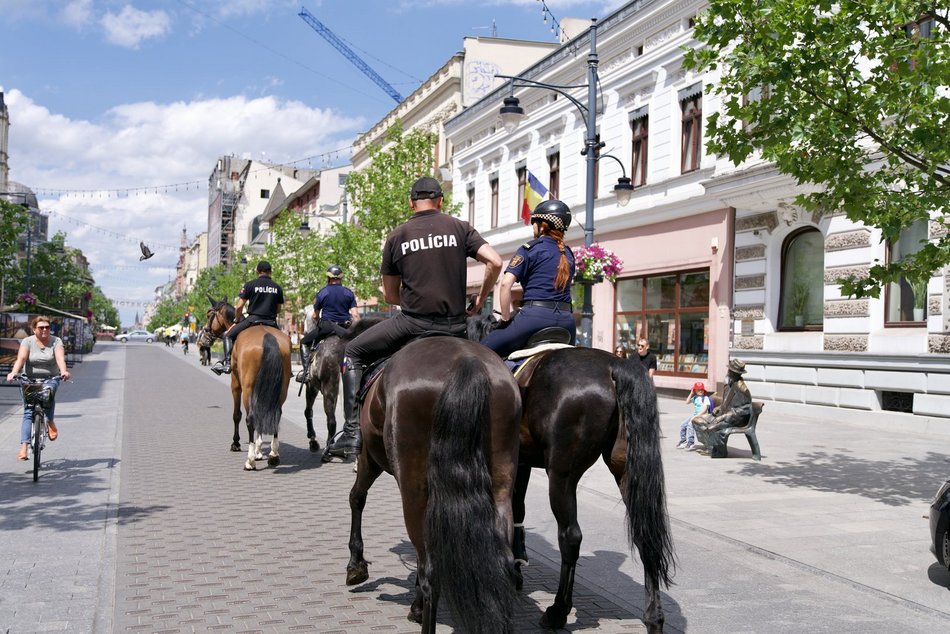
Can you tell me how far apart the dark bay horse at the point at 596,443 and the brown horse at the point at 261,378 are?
5845 mm

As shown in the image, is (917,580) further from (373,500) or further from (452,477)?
(373,500)

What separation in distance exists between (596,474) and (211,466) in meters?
4.88

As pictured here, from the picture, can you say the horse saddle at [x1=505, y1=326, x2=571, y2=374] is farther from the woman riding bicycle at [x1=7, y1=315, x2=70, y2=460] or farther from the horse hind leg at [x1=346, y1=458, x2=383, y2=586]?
the woman riding bicycle at [x1=7, y1=315, x2=70, y2=460]

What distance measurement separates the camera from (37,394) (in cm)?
1012

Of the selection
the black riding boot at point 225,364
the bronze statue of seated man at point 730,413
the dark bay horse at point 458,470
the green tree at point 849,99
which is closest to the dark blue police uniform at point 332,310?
the black riding boot at point 225,364

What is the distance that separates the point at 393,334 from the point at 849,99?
6286mm

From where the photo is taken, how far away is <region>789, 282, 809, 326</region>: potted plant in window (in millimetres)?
19812

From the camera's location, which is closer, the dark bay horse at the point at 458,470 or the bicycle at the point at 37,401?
the dark bay horse at the point at 458,470

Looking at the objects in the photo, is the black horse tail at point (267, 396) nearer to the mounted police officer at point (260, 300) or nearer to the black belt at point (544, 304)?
the mounted police officer at point (260, 300)

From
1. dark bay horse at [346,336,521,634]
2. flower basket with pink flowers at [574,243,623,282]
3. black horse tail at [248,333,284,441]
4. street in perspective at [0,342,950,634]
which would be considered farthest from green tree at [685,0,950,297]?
dark bay horse at [346,336,521,634]

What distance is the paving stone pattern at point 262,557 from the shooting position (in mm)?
5246

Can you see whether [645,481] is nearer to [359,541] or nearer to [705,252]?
[359,541]

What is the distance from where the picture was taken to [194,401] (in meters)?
21.6

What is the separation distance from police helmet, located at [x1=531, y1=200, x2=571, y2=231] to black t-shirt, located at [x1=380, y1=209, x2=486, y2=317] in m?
0.78
